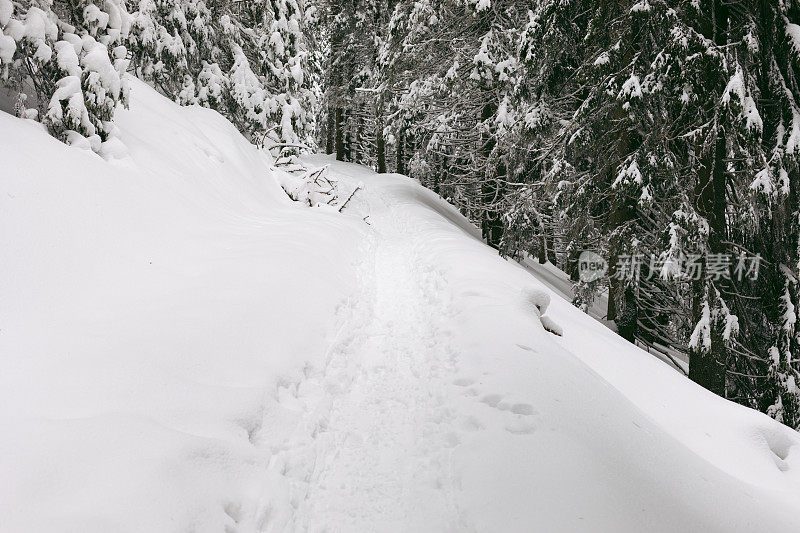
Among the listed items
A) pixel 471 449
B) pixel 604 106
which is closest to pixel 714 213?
pixel 604 106

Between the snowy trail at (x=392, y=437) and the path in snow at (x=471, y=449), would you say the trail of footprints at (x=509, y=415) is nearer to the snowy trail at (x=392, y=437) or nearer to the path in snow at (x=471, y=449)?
the path in snow at (x=471, y=449)

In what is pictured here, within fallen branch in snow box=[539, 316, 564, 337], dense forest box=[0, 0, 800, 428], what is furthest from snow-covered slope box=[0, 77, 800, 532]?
dense forest box=[0, 0, 800, 428]

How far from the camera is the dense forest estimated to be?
5.71 m

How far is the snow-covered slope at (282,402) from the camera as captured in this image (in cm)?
246

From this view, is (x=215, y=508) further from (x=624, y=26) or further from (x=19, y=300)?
(x=624, y=26)

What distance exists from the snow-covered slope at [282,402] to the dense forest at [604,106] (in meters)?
1.36

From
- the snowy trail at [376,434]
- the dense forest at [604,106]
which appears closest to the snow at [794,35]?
the dense forest at [604,106]

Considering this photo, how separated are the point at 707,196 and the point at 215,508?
8448 millimetres

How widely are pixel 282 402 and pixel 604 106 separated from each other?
27.9 ft

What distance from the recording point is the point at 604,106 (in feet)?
28.6

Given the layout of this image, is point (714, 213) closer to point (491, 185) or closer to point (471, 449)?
point (471, 449)

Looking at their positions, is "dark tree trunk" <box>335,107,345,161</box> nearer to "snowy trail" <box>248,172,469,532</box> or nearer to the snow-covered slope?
the snow-covered slope

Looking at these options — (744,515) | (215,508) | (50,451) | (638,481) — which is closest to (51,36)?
(50,451)

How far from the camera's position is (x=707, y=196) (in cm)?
735
